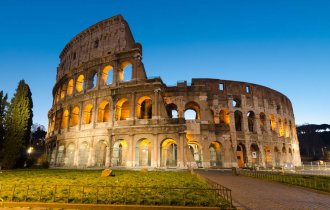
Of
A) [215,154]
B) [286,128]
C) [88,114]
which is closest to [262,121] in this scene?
[286,128]

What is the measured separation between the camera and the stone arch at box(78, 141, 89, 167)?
26.0 m

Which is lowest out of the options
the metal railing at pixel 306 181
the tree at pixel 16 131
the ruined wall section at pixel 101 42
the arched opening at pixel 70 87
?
the metal railing at pixel 306 181

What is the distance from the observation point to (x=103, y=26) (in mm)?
30594

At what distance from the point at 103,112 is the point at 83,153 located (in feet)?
18.2

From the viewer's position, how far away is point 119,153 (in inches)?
974

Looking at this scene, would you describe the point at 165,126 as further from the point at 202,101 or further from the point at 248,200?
the point at 248,200

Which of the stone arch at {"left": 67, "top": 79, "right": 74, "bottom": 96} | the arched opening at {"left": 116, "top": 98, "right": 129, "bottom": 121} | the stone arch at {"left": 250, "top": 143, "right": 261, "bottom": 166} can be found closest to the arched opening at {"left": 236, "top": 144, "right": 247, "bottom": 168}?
the stone arch at {"left": 250, "top": 143, "right": 261, "bottom": 166}

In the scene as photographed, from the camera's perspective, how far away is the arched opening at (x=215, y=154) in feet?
86.0

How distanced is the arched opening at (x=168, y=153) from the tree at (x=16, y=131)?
1461cm

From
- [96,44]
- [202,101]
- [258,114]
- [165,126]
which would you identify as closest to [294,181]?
[165,126]

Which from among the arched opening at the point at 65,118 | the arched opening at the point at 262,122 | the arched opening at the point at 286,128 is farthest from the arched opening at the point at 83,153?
the arched opening at the point at 286,128

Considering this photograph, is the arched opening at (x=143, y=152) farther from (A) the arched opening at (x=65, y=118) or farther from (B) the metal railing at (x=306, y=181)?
(A) the arched opening at (x=65, y=118)

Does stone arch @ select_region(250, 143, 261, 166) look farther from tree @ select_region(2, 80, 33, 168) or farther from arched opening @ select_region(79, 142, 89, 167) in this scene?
tree @ select_region(2, 80, 33, 168)

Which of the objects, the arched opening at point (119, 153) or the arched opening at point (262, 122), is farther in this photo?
the arched opening at point (262, 122)
